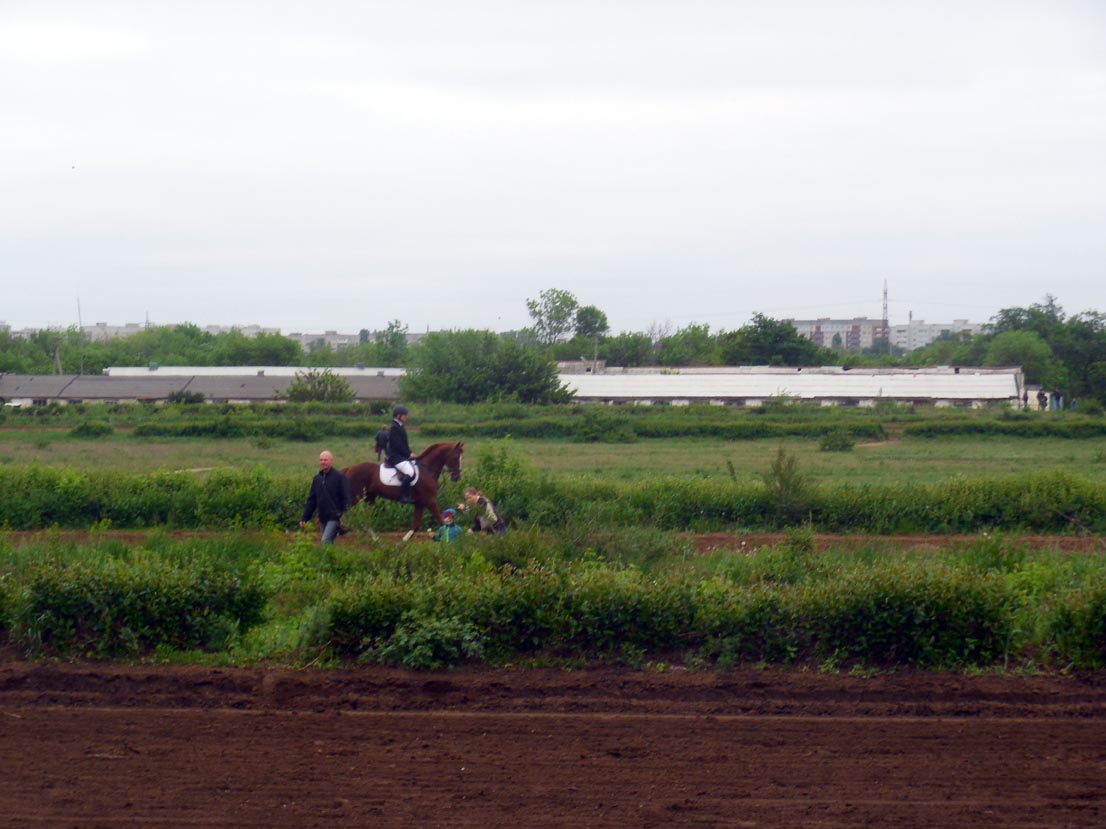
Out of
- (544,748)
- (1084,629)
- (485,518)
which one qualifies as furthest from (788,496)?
(544,748)

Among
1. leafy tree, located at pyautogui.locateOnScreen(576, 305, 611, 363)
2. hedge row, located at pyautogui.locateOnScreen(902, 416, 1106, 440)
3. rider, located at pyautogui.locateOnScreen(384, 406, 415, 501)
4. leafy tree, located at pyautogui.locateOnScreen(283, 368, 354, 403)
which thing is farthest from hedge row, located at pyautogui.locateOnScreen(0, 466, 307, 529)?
leafy tree, located at pyautogui.locateOnScreen(576, 305, 611, 363)

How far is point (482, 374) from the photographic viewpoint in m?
51.1

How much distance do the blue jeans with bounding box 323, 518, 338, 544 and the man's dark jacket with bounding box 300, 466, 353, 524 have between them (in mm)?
50

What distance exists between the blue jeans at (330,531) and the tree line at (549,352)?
37.2 metres

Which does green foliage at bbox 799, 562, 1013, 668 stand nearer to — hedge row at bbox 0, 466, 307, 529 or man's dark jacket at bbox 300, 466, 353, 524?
man's dark jacket at bbox 300, 466, 353, 524

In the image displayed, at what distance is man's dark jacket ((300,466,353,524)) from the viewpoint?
38.1ft

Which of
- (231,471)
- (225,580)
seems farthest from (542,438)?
(225,580)

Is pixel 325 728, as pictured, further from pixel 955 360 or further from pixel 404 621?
pixel 955 360

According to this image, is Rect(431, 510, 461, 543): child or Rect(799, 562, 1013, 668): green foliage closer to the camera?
Rect(799, 562, 1013, 668): green foliage

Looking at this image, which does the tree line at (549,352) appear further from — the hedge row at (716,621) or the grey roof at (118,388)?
the hedge row at (716,621)

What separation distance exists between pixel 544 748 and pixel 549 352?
52304mm

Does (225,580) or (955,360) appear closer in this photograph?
(225,580)

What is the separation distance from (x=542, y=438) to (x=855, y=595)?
1181 inches

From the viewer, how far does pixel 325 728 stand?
6.46 m
